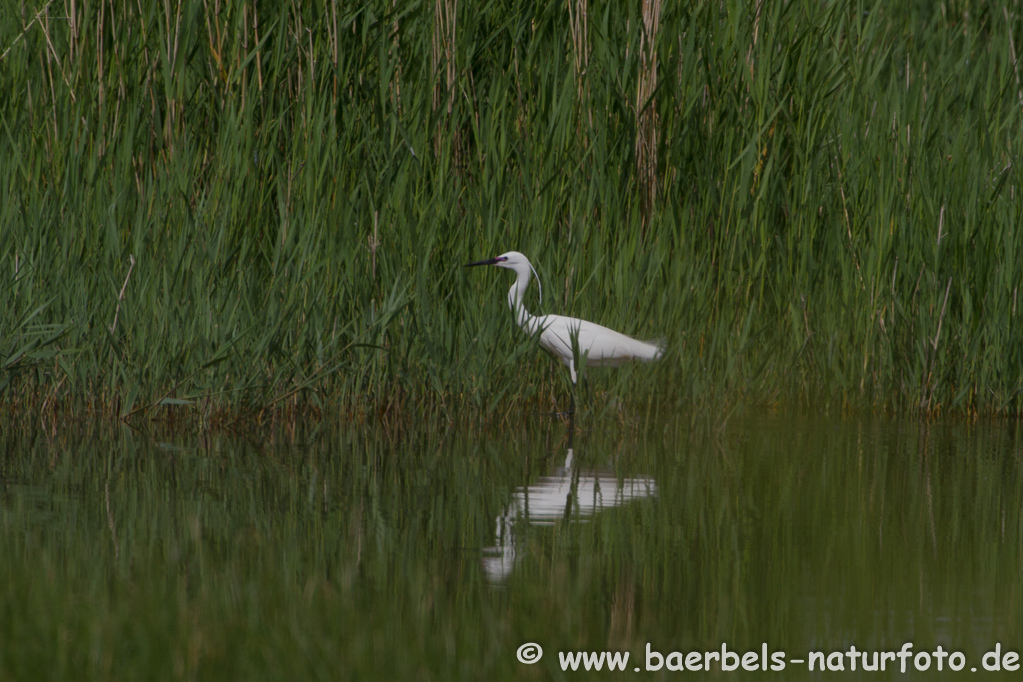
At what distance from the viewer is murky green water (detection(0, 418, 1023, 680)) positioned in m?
2.75

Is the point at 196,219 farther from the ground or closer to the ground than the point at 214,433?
farther from the ground

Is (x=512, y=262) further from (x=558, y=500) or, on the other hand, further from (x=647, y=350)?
(x=558, y=500)

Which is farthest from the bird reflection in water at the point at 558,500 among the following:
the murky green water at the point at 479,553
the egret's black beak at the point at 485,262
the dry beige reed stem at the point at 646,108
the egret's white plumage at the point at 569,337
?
the dry beige reed stem at the point at 646,108

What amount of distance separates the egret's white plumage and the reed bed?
107mm

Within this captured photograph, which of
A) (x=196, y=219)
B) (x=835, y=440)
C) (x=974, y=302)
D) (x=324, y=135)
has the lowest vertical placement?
(x=835, y=440)

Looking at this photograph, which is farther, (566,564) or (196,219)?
(196,219)

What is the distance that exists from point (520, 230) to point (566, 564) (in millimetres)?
3083

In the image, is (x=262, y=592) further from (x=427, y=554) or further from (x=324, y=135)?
(x=324, y=135)

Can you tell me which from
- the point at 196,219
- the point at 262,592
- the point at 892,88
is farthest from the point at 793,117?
the point at 262,592

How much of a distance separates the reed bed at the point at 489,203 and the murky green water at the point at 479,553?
44 cm

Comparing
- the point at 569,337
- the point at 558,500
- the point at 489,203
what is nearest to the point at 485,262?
the point at 489,203

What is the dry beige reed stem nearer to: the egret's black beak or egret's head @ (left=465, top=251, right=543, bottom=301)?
egret's head @ (left=465, top=251, right=543, bottom=301)

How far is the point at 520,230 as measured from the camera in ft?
20.6

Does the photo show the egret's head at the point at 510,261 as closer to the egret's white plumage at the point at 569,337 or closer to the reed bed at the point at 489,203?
the egret's white plumage at the point at 569,337
